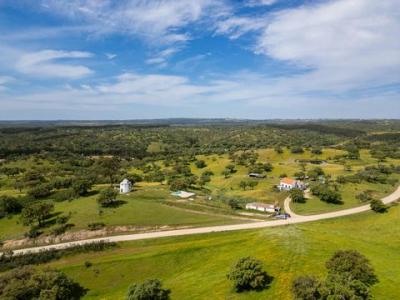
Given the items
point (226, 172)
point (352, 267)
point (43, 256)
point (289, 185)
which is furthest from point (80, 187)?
point (352, 267)

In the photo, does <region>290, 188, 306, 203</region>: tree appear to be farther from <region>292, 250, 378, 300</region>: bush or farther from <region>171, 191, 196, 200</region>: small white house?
<region>292, 250, 378, 300</region>: bush

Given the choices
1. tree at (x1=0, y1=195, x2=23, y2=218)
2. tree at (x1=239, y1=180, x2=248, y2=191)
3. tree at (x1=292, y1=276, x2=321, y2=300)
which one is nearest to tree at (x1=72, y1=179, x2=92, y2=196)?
tree at (x1=0, y1=195, x2=23, y2=218)

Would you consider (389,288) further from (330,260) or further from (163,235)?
(163,235)

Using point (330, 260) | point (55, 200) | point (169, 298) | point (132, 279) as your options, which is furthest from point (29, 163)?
point (330, 260)

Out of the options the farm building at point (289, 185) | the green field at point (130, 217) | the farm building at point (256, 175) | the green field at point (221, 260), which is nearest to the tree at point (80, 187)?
the green field at point (130, 217)

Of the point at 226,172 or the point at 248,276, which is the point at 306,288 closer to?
the point at 248,276

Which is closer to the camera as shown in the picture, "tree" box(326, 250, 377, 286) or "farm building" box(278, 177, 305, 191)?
"tree" box(326, 250, 377, 286)
